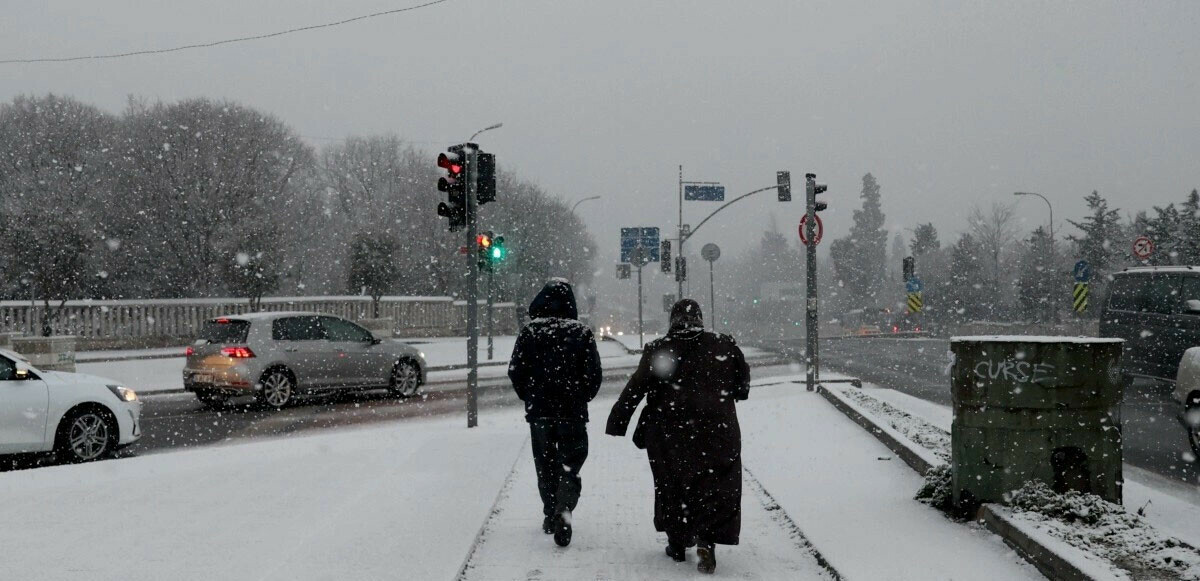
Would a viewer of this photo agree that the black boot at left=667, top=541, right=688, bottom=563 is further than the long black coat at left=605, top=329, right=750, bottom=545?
Yes

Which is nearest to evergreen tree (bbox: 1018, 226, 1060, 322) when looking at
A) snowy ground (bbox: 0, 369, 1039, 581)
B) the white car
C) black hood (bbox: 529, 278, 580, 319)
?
snowy ground (bbox: 0, 369, 1039, 581)

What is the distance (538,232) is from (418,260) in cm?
1172

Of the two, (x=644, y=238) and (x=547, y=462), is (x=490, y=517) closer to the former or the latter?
(x=547, y=462)

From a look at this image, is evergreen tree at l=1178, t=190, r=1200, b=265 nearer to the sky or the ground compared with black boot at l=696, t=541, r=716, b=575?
nearer to the sky

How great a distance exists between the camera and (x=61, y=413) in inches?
366

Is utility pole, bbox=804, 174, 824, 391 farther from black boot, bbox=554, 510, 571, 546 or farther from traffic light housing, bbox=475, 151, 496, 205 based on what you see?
black boot, bbox=554, 510, 571, 546

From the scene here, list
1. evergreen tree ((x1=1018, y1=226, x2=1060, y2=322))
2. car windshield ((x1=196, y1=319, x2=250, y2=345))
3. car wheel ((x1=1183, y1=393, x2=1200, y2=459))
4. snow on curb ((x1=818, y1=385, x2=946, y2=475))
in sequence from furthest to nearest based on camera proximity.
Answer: evergreen tree ((x1=1018, y1=226, x2=1060, y2=322)), car windshield ((x1=196, y1=319, x2=250, y2=345)), car wheel ((x1=1183, y1=393, x2=1200, y2=459)), snow on curb ((x1=818, y1=385, x2=946, y2=475))

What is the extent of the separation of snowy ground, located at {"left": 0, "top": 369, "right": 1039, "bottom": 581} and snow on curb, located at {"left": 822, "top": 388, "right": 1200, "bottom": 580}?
150mm

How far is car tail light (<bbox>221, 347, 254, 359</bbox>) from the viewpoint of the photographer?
564 inches

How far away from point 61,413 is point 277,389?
5.49 m

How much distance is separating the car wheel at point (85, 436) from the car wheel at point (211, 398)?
4.86 m

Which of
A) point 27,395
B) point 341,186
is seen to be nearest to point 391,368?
point 27,395

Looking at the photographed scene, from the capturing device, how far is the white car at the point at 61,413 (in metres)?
8.98

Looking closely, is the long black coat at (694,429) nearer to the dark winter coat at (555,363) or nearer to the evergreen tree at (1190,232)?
the dark winter coat at (555,363)
